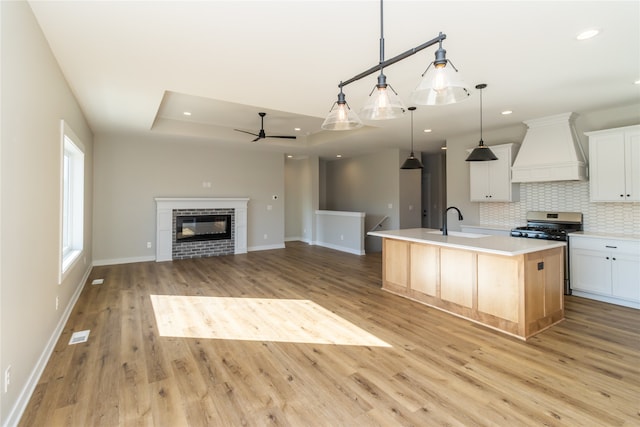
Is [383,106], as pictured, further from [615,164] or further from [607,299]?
[607,299]

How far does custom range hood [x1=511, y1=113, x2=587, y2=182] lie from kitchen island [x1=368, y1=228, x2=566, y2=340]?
1.56m

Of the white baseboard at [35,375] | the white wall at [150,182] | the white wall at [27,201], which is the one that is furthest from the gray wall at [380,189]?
the white wall at [27,201]

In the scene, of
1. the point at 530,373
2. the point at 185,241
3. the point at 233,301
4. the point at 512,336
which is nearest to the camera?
the point at 530,373

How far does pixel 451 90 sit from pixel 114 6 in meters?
2.34

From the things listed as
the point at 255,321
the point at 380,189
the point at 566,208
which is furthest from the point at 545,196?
the point at 255,321

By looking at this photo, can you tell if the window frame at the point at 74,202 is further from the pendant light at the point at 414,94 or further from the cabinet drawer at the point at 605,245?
the cabinet drawer at the point at 605,245

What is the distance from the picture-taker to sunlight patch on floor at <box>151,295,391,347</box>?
3086 millimetres

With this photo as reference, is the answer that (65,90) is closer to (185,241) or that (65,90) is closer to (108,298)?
(108,298)

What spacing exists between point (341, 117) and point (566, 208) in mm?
4425

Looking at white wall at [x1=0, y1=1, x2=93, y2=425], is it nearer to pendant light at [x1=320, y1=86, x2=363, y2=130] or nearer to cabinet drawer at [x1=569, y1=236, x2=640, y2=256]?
pendant light at [x1=320, y1=86, x2=363, y2=130]

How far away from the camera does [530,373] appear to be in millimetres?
2426

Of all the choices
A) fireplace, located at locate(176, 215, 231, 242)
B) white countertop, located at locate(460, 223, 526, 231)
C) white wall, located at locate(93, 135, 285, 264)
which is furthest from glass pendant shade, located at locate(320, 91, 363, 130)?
fireplace, located at locate(176, 215, 231, 242)

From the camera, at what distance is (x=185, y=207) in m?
7.09

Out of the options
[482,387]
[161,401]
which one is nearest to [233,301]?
[161,401]
